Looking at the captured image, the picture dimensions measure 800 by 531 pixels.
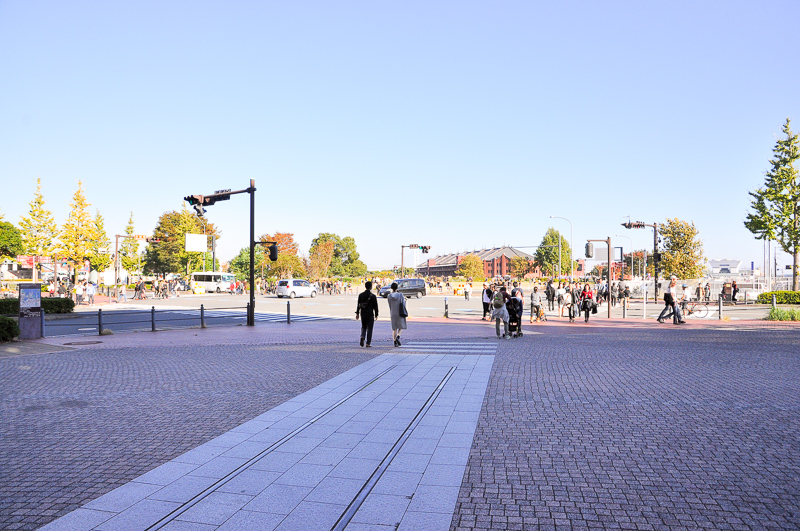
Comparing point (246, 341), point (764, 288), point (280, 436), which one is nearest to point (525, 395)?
point (280, 436)

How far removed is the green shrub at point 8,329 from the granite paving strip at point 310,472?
10.9m

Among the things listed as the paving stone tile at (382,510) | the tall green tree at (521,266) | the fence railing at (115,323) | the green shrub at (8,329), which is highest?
the tall green tree at (521,266)

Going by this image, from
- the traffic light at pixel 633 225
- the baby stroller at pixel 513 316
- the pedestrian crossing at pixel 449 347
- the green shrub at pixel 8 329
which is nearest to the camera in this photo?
the pedestrian crossing at pixel 449 347

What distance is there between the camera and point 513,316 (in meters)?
16.6

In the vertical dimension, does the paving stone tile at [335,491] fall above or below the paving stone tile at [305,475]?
above

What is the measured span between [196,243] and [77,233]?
521 inches

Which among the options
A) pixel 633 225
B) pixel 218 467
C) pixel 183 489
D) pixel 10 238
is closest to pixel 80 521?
pixel 183 489

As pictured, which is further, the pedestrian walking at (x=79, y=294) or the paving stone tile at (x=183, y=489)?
the pedestrian walking at (x=79, y=294)

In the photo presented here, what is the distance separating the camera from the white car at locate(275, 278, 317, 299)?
152 feet

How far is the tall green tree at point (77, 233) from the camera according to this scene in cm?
4594

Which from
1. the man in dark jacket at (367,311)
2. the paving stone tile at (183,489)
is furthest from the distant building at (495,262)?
the paving stone tile at (183,489)

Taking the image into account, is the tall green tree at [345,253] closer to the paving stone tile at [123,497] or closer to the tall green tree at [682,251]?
the tall green tree at [682,251]

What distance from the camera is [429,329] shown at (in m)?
19.8

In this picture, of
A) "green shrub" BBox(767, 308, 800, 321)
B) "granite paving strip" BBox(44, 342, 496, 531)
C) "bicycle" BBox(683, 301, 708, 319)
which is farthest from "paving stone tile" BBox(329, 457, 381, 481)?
"bicycle" BBox(683, 301, 708, 319)
